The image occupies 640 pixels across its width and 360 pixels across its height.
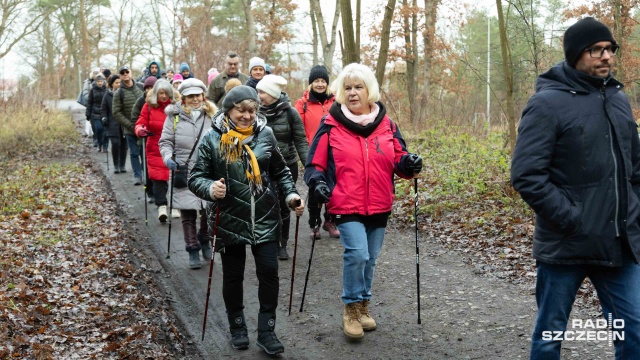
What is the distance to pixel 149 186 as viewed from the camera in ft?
41.1

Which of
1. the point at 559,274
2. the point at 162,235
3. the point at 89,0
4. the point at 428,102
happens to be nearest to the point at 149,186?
the point at 162,235

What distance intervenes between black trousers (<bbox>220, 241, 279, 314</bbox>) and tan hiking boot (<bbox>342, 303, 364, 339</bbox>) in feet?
2.15

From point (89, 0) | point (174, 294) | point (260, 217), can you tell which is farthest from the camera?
point (89, 0)

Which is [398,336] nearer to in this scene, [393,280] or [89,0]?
[393,280]

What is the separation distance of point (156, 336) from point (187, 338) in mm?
398

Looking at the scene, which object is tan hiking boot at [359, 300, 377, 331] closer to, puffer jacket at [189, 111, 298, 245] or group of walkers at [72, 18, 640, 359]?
group of walkers at [72, 18, 640, 359]

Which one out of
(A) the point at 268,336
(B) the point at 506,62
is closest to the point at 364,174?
(A) the point at 268,336

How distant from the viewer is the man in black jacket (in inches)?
147

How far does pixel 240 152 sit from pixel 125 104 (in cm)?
935

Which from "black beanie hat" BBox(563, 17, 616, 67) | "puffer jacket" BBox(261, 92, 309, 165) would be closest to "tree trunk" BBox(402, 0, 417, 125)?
"puffer jacket" BBox(261, 92, 309, 165)

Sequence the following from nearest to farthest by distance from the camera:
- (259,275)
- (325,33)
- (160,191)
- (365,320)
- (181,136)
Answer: (259,275), (365,320), (181,136), (160,191), (325,33)

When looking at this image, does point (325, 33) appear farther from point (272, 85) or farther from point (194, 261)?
point (194, 261)

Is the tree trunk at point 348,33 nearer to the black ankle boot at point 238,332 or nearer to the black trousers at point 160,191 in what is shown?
the black trousers at point 160,191

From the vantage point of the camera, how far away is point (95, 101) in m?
19.3
